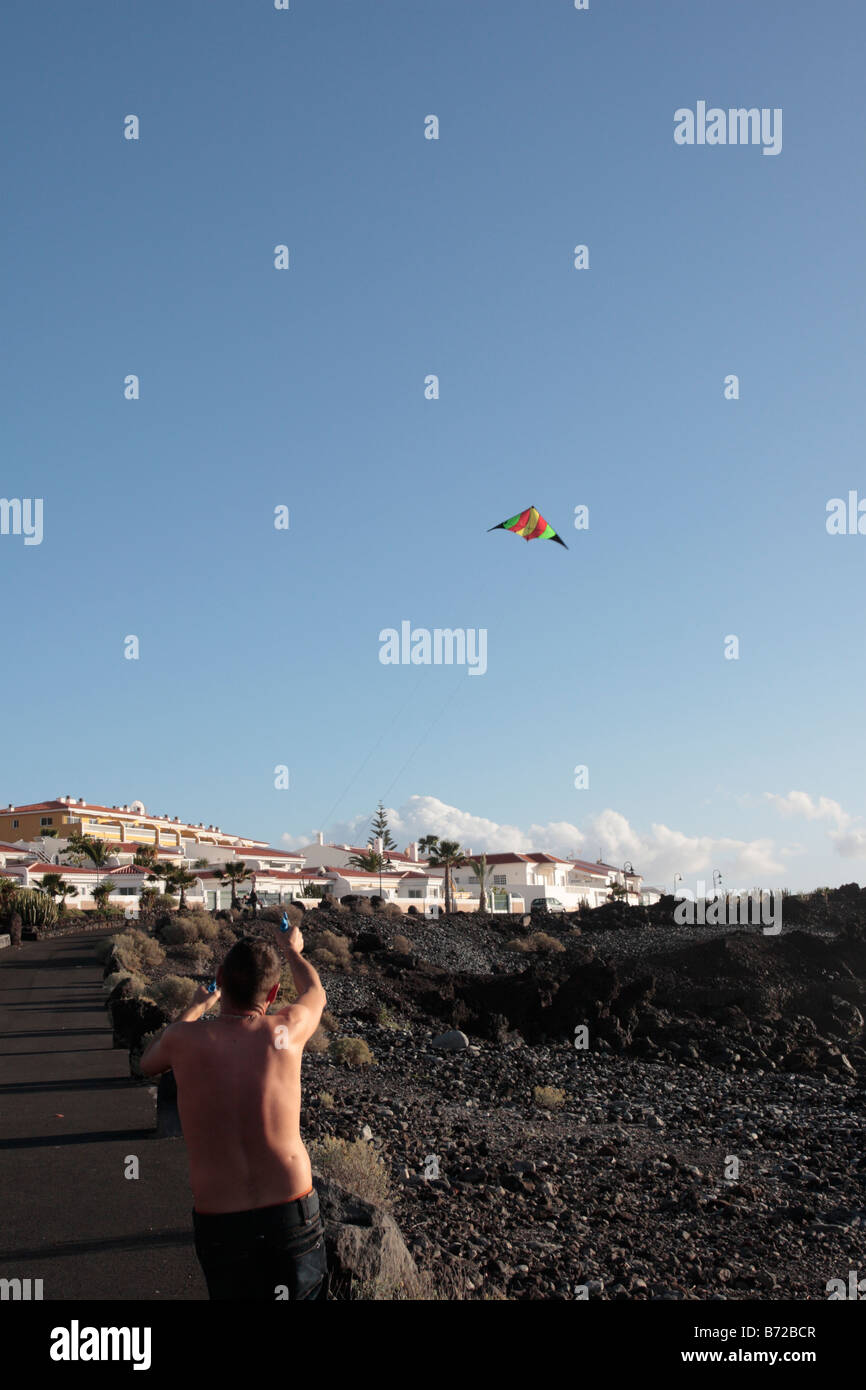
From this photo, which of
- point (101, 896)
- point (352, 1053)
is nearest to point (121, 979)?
point (352, 1053)

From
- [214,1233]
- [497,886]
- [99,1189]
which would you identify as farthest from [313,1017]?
[497,886]

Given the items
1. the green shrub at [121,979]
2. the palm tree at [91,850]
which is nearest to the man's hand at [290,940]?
the green shrub at [121,979]

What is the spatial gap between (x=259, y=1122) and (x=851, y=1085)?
2072cm

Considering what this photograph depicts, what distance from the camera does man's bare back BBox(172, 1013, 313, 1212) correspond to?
11.2 ft

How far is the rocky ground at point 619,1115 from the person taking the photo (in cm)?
866

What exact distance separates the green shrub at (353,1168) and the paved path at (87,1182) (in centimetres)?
106

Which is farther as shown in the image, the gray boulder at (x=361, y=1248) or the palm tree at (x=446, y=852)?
the palm tree at (x=446, y=852)

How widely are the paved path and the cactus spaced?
1325 inches

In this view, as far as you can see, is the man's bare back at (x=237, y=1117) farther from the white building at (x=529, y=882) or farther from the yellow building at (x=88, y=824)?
the yellow building at (x=88, y=824)

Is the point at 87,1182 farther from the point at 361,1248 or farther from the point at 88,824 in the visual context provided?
the point at 88,824

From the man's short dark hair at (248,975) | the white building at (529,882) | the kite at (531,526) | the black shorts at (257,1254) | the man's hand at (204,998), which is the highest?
the kite at (531,526)

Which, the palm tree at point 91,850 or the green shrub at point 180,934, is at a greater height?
the palm tree at point 91,850
